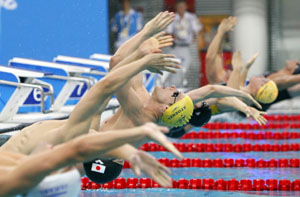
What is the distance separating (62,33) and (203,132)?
2.33 meters

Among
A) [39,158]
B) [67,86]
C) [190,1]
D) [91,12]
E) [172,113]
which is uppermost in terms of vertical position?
[190,1]

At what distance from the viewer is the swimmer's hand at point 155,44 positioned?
415 centimetres

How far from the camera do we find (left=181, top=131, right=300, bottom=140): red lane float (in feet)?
28.0

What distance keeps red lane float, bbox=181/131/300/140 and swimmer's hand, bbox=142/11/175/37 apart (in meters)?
4.48

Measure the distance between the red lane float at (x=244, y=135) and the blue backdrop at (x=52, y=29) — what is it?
2.12m

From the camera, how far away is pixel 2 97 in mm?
6383

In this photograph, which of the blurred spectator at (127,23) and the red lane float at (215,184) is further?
the blurred spectator at (127,23)

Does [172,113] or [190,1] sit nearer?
[172,113]

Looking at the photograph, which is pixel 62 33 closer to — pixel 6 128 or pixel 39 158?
pixel 6 128

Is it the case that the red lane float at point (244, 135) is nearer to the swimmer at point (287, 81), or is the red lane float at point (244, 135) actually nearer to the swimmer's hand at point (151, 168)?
the swimmer at point (287, 81)

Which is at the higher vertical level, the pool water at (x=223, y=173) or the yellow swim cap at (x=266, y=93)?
the yellow swim cap at (x=266, y=93)

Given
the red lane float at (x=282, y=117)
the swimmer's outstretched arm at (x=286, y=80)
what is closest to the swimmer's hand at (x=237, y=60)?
the swimmer's outstretched arm at (x=286, y=80)

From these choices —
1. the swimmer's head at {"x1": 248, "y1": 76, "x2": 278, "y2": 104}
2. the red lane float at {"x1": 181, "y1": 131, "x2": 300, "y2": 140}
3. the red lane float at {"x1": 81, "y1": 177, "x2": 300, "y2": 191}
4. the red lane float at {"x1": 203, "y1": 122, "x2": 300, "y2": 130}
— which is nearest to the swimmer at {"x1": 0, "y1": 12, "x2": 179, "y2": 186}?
the red lane float at {"x1": 81, "y1": 177, "x2": 300, "y2": 191}

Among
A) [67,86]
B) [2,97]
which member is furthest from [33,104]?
[2,97]
